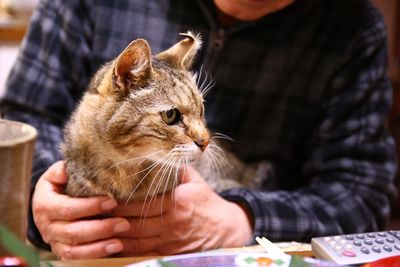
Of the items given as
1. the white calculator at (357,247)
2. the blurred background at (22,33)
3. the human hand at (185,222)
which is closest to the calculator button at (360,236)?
the white calculator at (357,247)

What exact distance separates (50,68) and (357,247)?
0.76m

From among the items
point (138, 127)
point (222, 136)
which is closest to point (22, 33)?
point (222, 136)

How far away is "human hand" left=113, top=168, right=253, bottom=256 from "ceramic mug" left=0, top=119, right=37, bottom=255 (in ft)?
1.13

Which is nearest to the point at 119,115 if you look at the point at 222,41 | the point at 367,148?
the point at 222,41

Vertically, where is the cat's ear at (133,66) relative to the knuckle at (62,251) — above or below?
above

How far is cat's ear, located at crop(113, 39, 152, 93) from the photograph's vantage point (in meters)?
0.68

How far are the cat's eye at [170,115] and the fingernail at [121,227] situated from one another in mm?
204

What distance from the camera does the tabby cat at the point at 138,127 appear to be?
76cm

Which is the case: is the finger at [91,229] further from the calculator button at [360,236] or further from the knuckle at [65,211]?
the calculator button at [360,236]

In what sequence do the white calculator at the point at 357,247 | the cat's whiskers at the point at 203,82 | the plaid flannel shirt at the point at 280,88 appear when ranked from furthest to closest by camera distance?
the plaid flannel shirt at the point at 280,88
the cat's whiskers at the point at 203,82
the white calculator at the point at 357,247

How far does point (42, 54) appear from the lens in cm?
112

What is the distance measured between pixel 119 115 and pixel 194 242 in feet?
0.96

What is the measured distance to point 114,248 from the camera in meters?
0.82

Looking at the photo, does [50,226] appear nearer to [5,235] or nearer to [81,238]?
[81,238]
